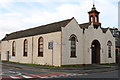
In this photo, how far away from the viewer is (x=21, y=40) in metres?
34.6

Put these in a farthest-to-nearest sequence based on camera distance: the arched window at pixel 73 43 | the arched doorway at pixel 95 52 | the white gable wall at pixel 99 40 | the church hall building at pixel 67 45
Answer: the arched doorway at pixel 95 52 → the white gable wall at pixel 99 40 → the arched window at pixel 73 43 → the church hall building at pixel 67 45

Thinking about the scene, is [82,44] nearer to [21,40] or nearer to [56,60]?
[56,60]

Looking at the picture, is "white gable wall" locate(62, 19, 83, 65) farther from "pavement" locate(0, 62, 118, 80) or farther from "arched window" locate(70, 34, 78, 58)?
"pavement" locate(0, 62, 118, 80)

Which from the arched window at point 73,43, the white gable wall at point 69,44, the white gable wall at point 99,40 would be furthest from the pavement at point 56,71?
the white gable wall at point 99,40

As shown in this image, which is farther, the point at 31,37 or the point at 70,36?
the point at 31,37

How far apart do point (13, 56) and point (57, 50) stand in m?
14.6

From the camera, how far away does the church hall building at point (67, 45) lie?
26.1 meters

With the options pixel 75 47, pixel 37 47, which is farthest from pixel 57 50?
pixel 37 47

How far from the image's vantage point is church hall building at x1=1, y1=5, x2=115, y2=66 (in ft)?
85.5

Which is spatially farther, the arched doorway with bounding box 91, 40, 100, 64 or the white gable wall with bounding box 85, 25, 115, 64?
the arched doorway with bounding box 91, 40, 100, 64

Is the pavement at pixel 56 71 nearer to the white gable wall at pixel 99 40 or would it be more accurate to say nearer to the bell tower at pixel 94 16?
the white gable wall at pixel 99 40

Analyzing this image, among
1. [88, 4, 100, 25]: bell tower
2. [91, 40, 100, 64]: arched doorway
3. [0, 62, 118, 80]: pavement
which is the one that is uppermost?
[88, 4, 100, 25]: bell tower

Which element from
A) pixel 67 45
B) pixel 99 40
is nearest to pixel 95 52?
pixel 99 40

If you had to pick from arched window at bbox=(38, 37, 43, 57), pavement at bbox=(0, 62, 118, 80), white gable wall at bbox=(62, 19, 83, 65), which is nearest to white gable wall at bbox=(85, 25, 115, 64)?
white gable wall at bbox=(62, 19, 83, 65)
